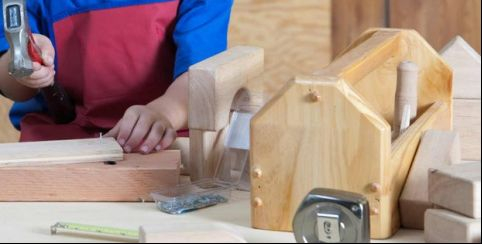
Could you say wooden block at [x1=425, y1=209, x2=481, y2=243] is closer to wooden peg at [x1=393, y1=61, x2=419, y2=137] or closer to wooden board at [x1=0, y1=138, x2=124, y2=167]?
wooden peg at [x1=393, y1=61, x2=419, y2=137]

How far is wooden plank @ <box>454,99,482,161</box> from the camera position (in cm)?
107

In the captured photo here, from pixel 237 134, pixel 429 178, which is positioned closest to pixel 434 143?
pixel 429 178

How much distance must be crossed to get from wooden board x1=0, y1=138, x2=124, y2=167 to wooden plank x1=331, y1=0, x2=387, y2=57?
4.46 feet

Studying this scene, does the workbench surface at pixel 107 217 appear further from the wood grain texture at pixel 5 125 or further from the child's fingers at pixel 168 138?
the wood grain texture at pixel 5 125

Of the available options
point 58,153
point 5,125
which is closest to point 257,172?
point 58,153

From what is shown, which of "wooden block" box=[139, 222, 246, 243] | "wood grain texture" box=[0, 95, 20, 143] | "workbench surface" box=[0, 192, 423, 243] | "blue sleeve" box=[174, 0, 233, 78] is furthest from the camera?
"wood grain texture" box=[0, 95, 20, 143]

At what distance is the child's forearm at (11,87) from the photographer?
1553 mm

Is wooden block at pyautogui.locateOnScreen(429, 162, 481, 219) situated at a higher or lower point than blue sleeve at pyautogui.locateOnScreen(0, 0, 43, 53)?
lower

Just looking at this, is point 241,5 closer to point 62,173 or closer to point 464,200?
point 62,173

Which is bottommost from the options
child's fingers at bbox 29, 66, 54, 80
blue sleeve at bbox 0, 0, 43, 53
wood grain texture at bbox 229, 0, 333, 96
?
wood grain texture at bbox 229, 0, 333, 96

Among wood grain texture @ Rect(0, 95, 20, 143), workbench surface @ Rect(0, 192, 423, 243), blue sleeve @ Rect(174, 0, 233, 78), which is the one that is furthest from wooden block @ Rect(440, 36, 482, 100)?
wood grain texture @ Rect(0, 95, 20, 143)

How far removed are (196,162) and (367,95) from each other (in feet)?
0.72

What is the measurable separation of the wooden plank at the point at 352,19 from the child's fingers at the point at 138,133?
122 centimetres

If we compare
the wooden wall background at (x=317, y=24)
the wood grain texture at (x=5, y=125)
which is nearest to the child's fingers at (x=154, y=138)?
the wooden wall background at (x=317, y=24)
